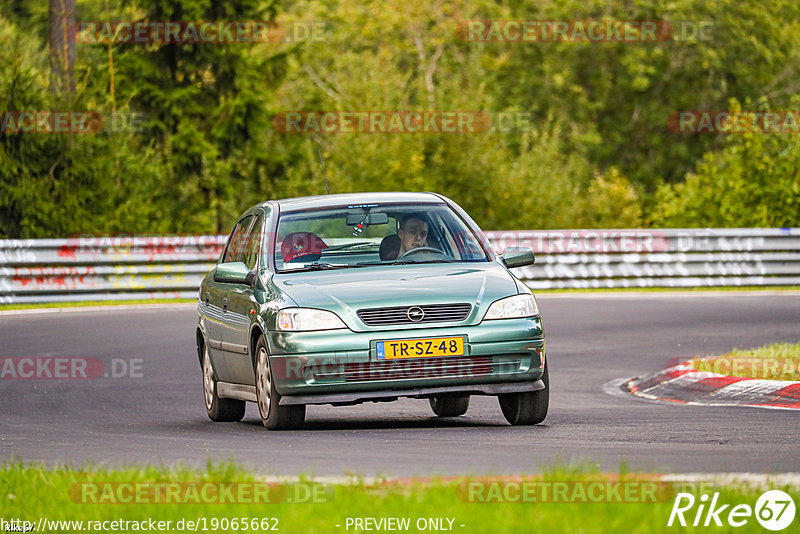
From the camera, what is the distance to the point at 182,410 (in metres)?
13.4

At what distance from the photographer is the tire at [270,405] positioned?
10672 mm

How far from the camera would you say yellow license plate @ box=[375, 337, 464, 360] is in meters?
10.3

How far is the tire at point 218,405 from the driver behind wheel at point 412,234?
1.97m

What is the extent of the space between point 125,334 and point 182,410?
733 cm

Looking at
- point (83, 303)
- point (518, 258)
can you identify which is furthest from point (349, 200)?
point (83, 303)

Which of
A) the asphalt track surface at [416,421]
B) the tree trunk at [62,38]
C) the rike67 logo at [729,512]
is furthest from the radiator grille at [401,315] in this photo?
the tree trunk at [62,38]

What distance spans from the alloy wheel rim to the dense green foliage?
20.4 m

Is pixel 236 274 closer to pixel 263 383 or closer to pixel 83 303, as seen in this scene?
pixel 263 383

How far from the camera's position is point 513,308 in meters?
10.6

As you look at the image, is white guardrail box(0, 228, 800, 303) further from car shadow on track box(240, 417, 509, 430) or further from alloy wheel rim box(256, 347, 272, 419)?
alloy wheel rim box(256, 347, 272, 419)

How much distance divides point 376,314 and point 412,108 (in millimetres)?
28185

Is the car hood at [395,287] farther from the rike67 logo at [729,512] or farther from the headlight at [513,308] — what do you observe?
the rike67 logo at [729,512]

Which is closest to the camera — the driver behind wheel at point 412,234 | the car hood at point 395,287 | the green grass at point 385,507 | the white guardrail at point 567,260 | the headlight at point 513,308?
the green grass at point 385,507

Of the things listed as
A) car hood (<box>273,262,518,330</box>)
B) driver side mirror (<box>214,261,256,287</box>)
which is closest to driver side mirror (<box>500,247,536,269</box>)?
car hood (<box>273,262,518,330</box>)
